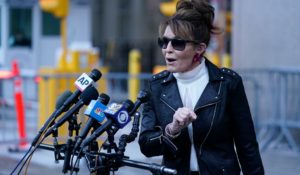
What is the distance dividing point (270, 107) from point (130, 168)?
2.59m

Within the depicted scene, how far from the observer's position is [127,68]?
24.8m

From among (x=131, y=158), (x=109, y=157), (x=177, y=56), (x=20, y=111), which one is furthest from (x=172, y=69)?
(x=20, y=111)

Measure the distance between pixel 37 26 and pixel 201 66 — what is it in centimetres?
1634

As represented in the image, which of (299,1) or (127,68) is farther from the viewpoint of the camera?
(127,68)

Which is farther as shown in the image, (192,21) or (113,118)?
(192,21)

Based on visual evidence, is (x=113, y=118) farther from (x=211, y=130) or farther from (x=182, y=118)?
(x=211, y=130)

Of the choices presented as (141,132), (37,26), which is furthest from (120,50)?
(141,132)

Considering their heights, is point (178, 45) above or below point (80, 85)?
above

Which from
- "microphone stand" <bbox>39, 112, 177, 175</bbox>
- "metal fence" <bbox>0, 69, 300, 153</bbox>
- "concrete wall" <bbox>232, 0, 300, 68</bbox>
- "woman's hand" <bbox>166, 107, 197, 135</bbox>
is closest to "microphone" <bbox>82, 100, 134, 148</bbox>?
"microphone stand" <bbox>39, 112, 177, 175</bbox>

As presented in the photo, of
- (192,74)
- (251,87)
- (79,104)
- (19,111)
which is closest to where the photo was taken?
(79,104)

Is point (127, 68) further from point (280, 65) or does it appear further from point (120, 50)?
point (280, 65)

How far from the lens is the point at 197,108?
3.53 meters

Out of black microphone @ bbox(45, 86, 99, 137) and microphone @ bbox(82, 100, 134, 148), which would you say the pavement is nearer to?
black microphone @ bbox(45, 86, 99, 137)

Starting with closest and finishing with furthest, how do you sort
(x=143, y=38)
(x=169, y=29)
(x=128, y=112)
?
(x=128, y=112), (x=169, y=29), (x=143, y=38)
